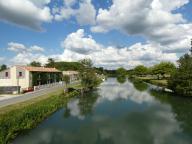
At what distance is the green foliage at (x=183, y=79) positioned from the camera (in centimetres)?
4744

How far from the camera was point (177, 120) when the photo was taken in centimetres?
2870

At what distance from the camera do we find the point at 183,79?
48.0 meters

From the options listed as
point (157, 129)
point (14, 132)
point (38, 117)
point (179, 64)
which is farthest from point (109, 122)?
point (179, 64)

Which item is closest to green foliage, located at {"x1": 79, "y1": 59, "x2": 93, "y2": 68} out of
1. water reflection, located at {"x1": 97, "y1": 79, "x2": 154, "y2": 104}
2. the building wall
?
water reflection, located at {"x1": 97, "y1": 79, "x2": 154, "y2": 104}

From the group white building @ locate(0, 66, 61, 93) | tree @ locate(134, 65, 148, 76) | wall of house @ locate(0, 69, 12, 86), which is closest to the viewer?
white building @ locate(0, 66, 61, 93)

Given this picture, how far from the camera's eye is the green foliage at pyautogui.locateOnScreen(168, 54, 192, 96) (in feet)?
156

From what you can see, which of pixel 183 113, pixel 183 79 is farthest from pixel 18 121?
pixel 183 79

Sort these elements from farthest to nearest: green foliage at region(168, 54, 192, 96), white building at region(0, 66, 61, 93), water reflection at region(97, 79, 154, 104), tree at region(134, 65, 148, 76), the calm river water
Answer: tree at region(134, 65, 148, 76) < white building at region(0, 66, 61, 93) < green foliage at region(168, 54, 192, 96) < water reflection at region(97, 79, 154, 104) < the calm river water

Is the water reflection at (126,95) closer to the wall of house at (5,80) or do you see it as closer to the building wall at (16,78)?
the building wall at (16,78)

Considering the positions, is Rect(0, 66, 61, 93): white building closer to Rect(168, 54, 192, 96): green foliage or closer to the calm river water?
the calm river water

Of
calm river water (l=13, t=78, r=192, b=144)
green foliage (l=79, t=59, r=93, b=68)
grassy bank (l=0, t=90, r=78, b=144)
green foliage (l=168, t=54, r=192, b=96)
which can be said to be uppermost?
green foliage (l=79, t=59, r=93, b=68)

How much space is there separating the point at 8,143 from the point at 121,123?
12230mm

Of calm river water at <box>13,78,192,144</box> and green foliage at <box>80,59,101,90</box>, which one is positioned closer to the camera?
calm river water at <box>13,78,192,144</box>

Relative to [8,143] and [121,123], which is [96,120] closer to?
[121,123]
